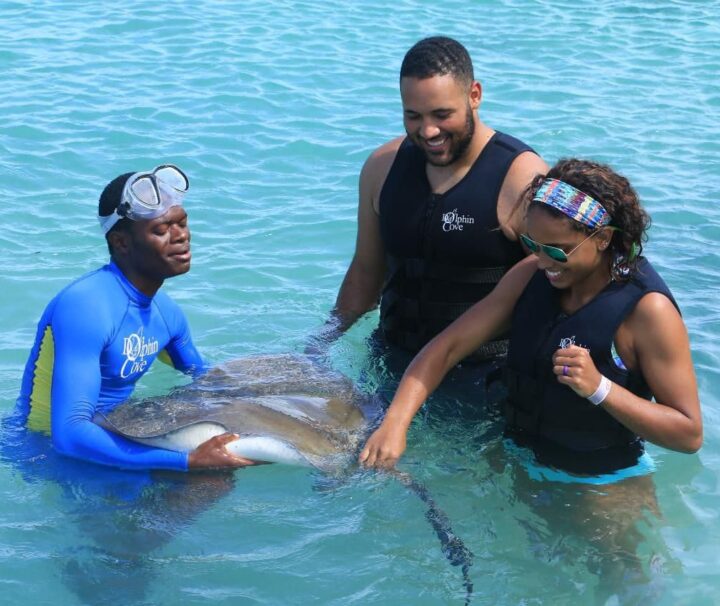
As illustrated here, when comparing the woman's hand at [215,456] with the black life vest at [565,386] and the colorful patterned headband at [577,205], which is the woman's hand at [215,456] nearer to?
the black life vest at [565,386]

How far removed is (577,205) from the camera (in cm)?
414

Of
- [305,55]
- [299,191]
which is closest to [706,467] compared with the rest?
[299,191]

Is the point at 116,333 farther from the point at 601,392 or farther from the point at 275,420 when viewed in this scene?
the point at 601,392

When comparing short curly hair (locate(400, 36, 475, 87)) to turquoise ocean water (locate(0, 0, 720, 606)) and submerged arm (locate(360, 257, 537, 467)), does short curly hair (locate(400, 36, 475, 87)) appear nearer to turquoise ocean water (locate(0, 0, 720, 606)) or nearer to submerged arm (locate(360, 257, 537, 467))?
submerged arm (locate(360, 257, 537, 467))

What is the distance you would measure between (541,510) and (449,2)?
1357cm

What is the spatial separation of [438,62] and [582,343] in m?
1.59

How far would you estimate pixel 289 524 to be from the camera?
494 cm

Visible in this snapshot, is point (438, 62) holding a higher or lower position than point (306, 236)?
higher

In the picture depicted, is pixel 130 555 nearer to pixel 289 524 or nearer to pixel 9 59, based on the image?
pixel 289 524

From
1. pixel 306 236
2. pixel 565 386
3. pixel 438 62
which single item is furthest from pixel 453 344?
pixel 306 236

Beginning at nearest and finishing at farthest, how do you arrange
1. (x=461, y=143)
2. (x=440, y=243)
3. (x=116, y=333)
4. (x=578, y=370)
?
(x=578, y=370) < (x=116, y=333) < (x=461, y=143) < (x=440, y=243)

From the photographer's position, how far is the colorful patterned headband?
4.14m

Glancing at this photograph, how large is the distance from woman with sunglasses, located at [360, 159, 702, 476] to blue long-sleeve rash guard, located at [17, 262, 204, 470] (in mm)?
1199

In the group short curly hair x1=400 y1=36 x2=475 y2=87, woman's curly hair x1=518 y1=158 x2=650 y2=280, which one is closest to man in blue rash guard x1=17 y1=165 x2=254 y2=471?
short curly hair x1=400 y1=36 x2=475 y2=87
